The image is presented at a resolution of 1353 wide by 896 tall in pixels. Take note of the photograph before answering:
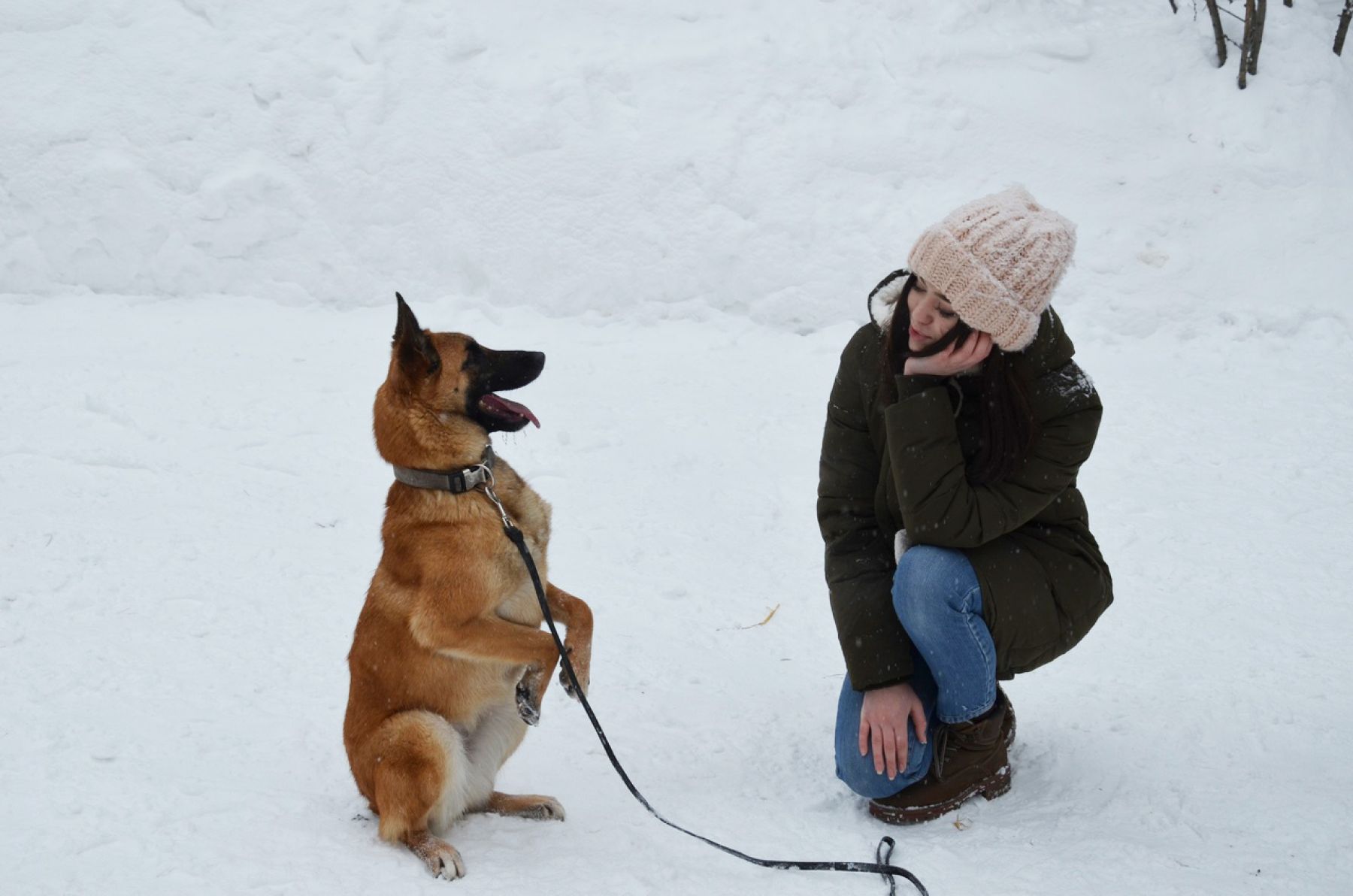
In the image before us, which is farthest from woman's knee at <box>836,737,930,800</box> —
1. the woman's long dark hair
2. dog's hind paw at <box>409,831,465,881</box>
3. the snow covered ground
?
dog's hind paw at <box>409,831,465,881</box>

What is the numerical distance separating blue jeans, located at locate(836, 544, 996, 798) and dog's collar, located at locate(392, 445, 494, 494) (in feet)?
3.84

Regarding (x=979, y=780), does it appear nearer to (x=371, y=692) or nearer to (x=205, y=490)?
(x=371, y=692)

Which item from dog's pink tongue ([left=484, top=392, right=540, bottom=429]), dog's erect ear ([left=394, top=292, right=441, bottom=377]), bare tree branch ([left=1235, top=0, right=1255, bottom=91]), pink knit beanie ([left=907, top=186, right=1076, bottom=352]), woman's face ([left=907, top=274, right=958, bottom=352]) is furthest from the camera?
bare tree branch ([left=1235, top=0, right=1255, bottom=91])

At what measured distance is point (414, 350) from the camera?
3.08 m

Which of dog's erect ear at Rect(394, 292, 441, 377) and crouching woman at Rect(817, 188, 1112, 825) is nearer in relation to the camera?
Result: crouching woman at Rect(817, 188, 1112, 825)

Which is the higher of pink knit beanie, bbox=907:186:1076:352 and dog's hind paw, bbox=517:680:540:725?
pink knit beanie, bbox=907:186:1076:352

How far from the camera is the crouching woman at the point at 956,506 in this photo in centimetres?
262

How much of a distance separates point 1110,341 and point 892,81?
2.30m

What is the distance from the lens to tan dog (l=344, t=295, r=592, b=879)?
2.91 m

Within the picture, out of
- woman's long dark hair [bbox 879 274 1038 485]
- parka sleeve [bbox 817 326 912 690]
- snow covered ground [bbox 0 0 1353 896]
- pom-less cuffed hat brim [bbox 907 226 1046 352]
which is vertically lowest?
snow covered ground [bbox 0 0 1353 896]

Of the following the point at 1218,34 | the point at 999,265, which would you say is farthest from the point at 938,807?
the point at 1218,34

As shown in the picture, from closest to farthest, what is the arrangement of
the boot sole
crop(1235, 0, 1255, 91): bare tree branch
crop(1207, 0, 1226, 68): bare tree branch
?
1. the boot sole
2. crop(1235, 0, 1255, 91): bare tree branch
3. crop(1207, 0, 1226, 68): bare tree branch

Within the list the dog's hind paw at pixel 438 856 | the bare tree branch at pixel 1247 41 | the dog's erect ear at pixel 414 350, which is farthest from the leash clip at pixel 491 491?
the bare tree branch at pixel 1247 41

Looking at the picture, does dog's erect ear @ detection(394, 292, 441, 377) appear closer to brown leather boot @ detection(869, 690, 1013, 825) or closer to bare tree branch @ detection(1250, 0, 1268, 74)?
brown leather boot @ detection(869, 690, 1013, 825)
